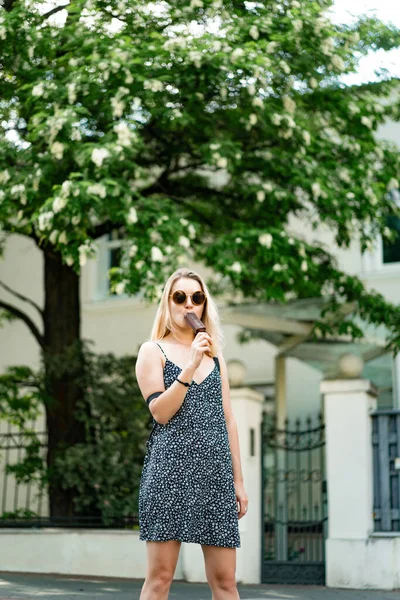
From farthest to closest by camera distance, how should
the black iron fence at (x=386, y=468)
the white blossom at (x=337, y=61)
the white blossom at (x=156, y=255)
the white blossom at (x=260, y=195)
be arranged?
the white blossom at (x=260, y=195) → the white blossom at (x=337, y=61) → the black iron fence at (x=386, y=468) → the white blossom at (x=156, y=255)

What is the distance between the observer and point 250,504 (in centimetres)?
862

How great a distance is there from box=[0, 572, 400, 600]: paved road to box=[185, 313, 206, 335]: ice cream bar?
3627mm

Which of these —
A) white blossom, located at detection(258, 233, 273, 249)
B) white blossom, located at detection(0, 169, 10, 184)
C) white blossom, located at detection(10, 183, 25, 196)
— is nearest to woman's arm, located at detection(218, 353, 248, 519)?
white blossom, located at detection(258, 233, 273, 249)

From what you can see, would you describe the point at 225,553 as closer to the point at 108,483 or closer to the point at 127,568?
the point at 127,568

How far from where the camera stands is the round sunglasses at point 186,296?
13.2ft

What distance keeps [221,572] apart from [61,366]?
748 cm

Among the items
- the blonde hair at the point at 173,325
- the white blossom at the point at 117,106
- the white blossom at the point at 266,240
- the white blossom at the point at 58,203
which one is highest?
the white blossom at the point at 117,106

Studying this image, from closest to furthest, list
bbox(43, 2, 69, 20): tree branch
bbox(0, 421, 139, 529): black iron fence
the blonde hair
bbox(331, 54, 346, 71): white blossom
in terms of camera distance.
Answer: the blonde hair
bbox(331, 54, 346, 71): white blossom
bbox(43, 2, 69, 20): tree branch
bbox(0, 421, 139, 529): black iron fence

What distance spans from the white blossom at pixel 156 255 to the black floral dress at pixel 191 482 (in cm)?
422

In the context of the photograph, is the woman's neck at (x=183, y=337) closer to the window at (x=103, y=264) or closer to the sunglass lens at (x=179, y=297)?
the sunglass lens at (x=179, y=297)

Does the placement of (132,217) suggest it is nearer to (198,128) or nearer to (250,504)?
(198,128)

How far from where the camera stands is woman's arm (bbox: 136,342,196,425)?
147 inches

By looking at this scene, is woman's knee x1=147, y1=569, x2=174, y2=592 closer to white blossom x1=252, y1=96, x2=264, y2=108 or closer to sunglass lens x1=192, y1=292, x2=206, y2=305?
sunglass lens x1=192, y1=292, x2=206, y2=305

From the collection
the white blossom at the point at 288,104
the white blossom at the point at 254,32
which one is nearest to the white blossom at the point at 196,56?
the white blossom at the point at 254,32
